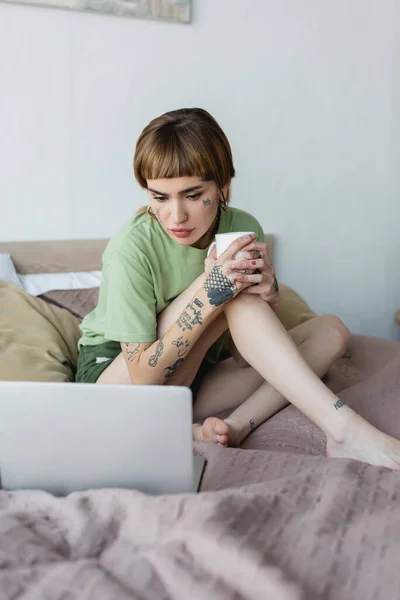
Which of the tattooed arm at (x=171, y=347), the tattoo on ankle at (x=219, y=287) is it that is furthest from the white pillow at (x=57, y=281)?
the tattoo on ankle at (x=219, y=287)

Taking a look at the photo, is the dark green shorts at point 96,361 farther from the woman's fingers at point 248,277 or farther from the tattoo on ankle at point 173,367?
the woman's fingers at point 248,277

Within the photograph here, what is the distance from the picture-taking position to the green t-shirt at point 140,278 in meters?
1.34

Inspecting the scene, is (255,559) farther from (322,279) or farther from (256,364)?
(322,279)

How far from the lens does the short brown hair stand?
1285 millimetres

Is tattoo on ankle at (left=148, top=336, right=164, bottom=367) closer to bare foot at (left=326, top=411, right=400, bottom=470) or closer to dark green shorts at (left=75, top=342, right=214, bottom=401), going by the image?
dark green shorts at (left=75, top=342, right=214, bottom=401)

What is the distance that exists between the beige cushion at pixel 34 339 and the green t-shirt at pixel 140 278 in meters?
0.13

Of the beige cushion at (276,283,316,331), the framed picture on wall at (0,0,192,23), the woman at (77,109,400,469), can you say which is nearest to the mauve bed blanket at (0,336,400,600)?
the woman at (77,109,400,469)

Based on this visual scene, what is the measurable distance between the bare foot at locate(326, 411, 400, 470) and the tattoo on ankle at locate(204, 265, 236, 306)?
0.33m

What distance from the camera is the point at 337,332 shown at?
59.7 inches

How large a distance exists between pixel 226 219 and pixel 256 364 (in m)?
0.42

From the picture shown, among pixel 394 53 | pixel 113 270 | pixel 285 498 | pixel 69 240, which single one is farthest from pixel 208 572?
pixel 394 53

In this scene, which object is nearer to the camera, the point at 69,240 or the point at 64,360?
the point at 64,360

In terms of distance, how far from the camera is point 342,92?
2.58m

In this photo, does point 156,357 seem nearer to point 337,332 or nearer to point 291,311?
point 337,332
